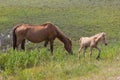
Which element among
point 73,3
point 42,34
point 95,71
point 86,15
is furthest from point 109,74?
point 73,3

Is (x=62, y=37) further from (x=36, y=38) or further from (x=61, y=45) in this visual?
(x=61, y=45)

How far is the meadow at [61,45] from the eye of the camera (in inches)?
461

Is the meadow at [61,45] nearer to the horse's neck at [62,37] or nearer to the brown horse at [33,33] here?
the horse's neck at [62,37]

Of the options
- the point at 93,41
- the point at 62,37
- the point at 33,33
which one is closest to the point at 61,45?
the point at 62,37

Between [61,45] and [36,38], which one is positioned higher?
[36,38]

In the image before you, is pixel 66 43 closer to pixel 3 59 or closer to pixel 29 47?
pixel 29 47

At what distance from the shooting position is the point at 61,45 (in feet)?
75.2

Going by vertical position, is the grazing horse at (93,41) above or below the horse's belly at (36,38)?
above

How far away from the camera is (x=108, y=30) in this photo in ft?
91.4

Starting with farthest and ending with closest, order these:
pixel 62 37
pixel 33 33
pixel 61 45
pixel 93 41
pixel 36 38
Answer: pixel 61 45 → pixel 62 37 → pixel 36 38 → pixel 33 33 → pixel 93 41

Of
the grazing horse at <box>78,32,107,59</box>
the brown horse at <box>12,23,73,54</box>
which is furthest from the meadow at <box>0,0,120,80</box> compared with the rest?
the brown horse at <box>12,23,73,54</box>

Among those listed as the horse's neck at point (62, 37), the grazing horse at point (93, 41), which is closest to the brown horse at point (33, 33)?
the horse's neck at point (62, 37)

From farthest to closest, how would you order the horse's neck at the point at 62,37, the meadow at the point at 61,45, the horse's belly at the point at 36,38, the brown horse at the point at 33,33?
the horse's neck at the point at 62,37
the horse's belly at the point at 36,38
the brown horse at the point at 33,33
the meadow at the point at 61,45

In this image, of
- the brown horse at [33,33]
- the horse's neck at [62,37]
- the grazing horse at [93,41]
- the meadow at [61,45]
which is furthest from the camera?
the horse's neck at [62,37]
